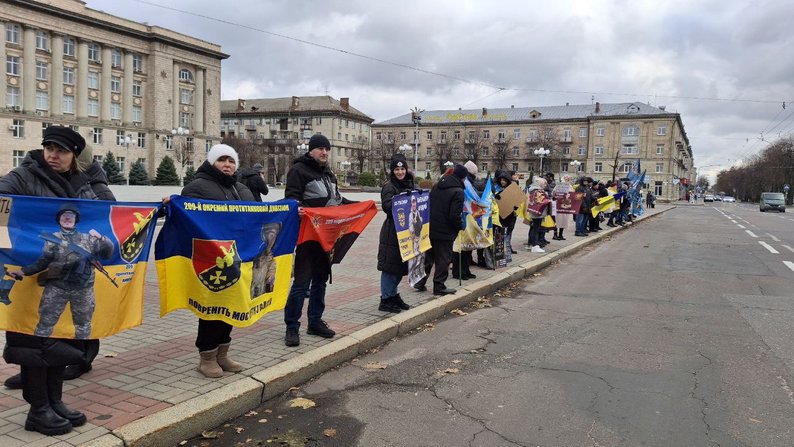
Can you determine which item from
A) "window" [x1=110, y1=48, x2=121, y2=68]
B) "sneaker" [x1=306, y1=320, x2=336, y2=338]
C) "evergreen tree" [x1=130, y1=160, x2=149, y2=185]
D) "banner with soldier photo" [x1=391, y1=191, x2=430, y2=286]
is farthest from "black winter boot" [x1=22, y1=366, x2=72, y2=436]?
"window" [x1=110, y1=48, x2=121, y2=68]

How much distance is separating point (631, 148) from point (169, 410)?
107 metres

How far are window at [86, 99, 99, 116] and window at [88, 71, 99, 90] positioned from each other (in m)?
1.90

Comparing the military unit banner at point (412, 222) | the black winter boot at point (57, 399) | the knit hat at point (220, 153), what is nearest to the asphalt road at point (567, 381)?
the black winter boot at point (57, 399)

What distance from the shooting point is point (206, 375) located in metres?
4.62

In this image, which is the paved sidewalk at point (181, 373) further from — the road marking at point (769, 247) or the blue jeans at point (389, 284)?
the road marking at point (769, 247)

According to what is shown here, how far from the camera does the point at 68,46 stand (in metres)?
73.1

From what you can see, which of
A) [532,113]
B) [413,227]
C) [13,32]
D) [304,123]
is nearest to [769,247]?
[413,227]

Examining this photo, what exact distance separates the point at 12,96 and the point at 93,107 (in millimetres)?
10188

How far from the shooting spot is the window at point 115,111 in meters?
79.2

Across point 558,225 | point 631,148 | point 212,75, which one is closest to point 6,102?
point 212,75

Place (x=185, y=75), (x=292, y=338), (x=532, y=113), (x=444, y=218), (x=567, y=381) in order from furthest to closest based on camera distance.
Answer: (x=532, y=113) → (x=185, y=75) → (x=444, y=218) → (x=292, y=338) → (x=567, y=381)

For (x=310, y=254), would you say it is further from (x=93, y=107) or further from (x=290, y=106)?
(x=290, y=106)

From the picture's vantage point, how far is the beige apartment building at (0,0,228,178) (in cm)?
6825

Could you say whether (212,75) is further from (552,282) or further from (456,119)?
(552,282)
